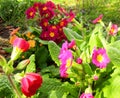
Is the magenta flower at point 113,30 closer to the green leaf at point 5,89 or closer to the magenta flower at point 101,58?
the magenta flower at point 101,58

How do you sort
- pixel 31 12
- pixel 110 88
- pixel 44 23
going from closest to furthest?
pixel 110 88 → pixel 44 23 → pixel 31 12

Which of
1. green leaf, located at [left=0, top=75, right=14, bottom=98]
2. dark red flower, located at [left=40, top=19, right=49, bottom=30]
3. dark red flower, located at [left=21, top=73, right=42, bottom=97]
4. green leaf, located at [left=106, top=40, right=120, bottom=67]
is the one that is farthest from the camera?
dark red flower, located at [left=40, top=19, right=49, bottom=30]

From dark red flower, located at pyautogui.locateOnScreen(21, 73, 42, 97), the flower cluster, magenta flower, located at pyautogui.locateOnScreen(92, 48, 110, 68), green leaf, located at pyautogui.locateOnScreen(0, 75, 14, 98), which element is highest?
dark red flower, located at pyautogui.locateOnScreen(21, 73, 42, 97)

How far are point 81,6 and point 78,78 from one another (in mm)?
5198

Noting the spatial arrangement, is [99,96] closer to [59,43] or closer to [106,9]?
[59,43]

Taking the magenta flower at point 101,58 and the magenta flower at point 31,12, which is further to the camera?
the magenta flower at point 31,12

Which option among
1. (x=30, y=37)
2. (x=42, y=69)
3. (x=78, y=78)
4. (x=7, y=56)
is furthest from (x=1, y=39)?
(x=78, y=78)

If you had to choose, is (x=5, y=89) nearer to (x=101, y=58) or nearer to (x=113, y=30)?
(x=101, y=58)

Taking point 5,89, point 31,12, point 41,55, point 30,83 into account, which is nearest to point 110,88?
point 5,89

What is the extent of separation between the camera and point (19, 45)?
199cm

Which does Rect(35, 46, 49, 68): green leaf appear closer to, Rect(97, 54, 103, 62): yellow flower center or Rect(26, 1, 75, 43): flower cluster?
Rect(26, 1, 75, 43): flower cluster

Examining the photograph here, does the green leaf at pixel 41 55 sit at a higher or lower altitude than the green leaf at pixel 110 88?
lower

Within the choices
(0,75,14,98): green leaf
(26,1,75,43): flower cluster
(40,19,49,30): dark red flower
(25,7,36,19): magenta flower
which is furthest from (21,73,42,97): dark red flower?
(25,7,36,19): magenta flower

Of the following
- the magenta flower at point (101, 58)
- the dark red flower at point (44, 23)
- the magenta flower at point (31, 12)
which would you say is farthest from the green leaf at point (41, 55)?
the magenta flower at point (101, 58)
